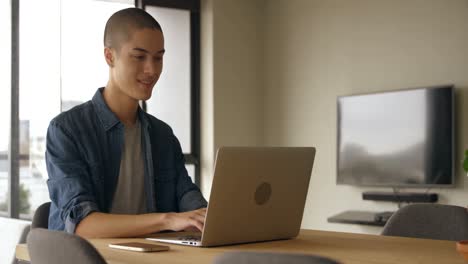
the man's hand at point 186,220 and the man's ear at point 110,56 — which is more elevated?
the man's ear at point 110,56

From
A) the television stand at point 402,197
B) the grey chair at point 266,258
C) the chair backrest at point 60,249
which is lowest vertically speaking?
the television stand at point 402,197

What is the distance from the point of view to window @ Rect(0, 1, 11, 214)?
13.9 ft

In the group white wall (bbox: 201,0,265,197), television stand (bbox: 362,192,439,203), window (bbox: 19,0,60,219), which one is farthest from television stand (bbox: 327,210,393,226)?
window (bbox: 19,0,60,219)

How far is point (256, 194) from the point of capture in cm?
162

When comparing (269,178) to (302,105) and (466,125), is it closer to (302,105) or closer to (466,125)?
(466,125)

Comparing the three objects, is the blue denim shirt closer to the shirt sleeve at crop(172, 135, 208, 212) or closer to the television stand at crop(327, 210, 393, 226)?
the shirt sleeve at crop(172, 135, 208, 212)

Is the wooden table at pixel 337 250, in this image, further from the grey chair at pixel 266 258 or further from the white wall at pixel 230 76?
the white wall at pixel 230 76

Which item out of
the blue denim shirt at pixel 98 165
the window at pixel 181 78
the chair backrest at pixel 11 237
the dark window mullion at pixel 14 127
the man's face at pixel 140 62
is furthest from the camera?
the window at pixel 181 78

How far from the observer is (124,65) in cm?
187

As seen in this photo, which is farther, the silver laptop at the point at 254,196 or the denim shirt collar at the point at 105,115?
the denim shirt collar at the point at 105,115

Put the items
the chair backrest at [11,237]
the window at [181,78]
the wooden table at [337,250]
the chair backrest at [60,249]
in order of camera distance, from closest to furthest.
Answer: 1. the chair backrest at [60,249]
2. the wooden table at [337,250]
3. the chair backrest at [11,237]
4. the window at [181,78]

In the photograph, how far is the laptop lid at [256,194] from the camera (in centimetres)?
151

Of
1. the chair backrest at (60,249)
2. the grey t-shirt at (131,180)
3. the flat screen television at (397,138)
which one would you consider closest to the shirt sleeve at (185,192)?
the grey t-shirt at (131,180)

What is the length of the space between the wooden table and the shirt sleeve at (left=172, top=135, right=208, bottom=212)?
1.24 ft
